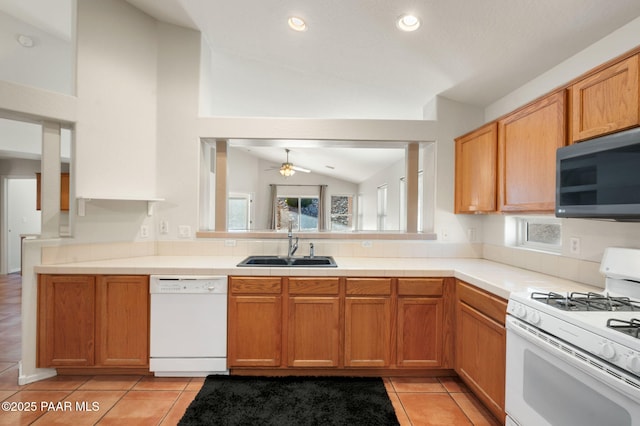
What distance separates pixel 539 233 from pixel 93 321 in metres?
3.45

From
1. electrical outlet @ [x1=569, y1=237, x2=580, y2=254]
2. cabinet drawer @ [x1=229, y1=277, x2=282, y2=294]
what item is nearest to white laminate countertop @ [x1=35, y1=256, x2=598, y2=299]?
cabinet drawer @ [x1=229, y1=277, x2=282, y2=294]

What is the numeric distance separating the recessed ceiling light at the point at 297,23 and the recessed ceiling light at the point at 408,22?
2.28ft

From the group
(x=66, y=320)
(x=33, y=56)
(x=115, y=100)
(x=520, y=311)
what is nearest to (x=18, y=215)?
(x=33, y=56)

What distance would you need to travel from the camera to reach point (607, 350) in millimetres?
1037

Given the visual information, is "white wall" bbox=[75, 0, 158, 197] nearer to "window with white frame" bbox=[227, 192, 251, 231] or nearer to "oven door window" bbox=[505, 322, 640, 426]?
"oven door window" bbox=[505, 322, 640, 426]

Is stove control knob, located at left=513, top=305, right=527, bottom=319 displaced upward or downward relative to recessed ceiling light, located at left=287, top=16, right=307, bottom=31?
downward

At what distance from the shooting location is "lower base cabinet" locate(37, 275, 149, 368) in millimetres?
2139

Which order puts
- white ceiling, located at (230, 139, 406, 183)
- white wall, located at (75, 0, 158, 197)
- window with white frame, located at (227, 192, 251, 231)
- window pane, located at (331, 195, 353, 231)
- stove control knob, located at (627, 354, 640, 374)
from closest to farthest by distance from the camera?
stove control knob, located at (627, 354, 640, 374)
white wall, located at (75, 0, 158, 197)
white ceiling, located at (230, 139, 406, 183)
window with white frame, located at (227, 192, 251, 231)
window pane, located at (331, 195, 353, 231)

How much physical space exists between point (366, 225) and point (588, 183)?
6.91m

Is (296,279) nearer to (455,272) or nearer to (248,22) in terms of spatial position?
(455,272)

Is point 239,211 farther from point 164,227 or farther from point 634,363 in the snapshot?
point 634,363

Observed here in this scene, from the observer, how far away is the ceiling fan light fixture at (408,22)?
1929 mm

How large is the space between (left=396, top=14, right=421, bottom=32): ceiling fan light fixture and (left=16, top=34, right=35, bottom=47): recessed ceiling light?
13.1 feet

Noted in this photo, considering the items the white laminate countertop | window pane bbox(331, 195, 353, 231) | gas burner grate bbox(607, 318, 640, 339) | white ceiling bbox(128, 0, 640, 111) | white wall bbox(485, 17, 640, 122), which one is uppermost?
white ceiling bbox(128, 0, 640, 111)
